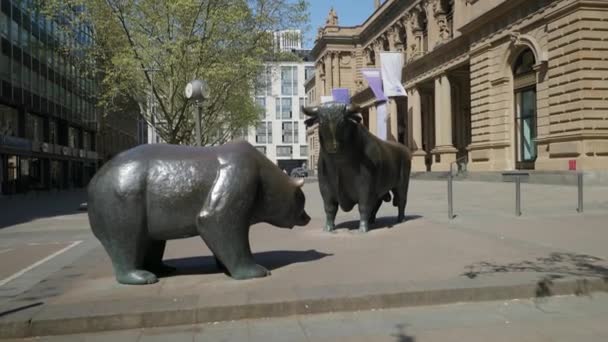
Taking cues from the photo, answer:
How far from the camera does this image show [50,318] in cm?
414

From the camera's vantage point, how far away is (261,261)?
253 inches

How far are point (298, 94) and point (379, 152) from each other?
310ft

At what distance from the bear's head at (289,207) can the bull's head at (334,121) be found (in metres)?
1.90

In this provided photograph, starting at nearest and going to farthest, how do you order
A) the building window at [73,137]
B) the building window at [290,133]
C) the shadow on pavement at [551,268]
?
the shadow on pavement at [551,268] < the building window at [73,137] < the building window at [290,133]

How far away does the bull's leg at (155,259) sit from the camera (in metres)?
5.63

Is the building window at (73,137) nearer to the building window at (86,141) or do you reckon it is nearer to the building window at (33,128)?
the building window at (86,141)

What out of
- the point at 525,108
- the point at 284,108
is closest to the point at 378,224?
the point at 525,108

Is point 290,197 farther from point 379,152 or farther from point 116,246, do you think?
point 379,152

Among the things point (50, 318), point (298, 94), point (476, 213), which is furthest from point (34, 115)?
point (298, 94)

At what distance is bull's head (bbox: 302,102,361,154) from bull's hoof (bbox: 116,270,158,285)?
12.1 ft

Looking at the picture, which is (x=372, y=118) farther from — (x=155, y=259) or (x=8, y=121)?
(x=155, y=259)

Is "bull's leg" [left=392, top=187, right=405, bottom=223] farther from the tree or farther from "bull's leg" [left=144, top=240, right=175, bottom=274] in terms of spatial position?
the tree

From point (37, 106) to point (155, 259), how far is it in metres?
37.1

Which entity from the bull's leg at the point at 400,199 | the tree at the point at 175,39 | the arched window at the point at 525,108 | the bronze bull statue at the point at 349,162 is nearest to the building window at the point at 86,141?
the tree at the point at 175,39
